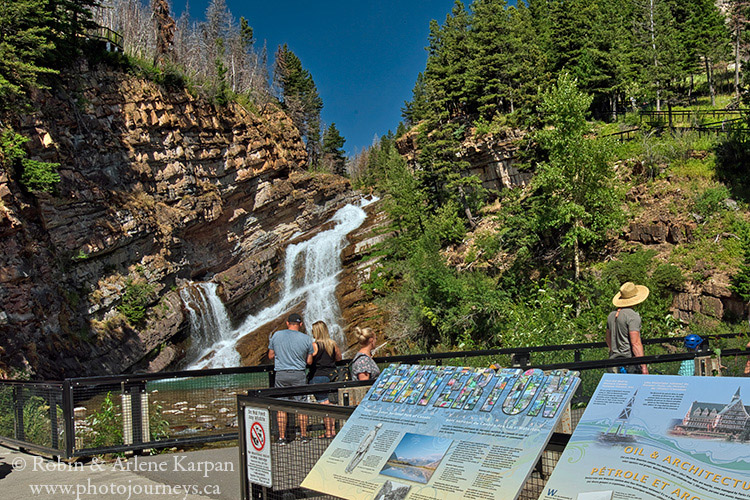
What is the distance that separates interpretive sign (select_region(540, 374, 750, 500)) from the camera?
2607 millimetres

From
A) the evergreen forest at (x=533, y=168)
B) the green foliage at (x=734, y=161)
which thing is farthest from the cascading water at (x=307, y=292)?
the green foliage at (x=734, y=161)

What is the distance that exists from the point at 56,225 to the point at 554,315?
22.8m

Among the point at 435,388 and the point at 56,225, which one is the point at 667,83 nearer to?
the point at 56,225

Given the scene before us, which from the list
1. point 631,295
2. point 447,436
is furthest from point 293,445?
point 631,295

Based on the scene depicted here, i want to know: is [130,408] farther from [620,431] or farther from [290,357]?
[620,431]

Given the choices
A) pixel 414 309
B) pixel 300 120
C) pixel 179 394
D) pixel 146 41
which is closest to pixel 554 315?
pixel 414 309

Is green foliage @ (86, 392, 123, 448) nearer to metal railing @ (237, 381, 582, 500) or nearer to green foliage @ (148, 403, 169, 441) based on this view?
green foliage @ (148, 403, 169, 441)

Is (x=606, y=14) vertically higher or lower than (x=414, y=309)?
higher

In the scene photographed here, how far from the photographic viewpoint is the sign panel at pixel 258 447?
15.7 feet

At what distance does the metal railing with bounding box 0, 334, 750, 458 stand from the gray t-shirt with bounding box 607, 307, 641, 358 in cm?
104

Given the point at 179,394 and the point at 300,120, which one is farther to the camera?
the point at 300,120

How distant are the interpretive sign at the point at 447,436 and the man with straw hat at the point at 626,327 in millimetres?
5266

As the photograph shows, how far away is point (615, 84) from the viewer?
1526 inches

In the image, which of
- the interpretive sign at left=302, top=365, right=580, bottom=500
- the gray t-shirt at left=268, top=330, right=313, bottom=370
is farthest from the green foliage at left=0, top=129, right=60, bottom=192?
the interpretive sign at left=302, top=365, right=580, bottom=500
